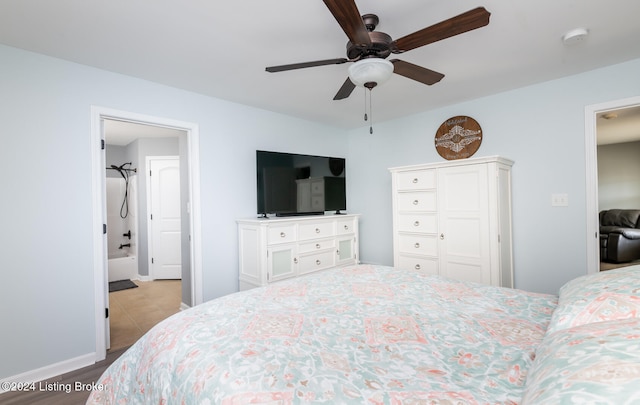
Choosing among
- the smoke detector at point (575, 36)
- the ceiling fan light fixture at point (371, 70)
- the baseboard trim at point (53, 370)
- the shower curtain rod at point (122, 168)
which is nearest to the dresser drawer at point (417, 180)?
the smoke detector at point (575, 36)

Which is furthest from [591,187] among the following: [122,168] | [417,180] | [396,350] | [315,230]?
[122,168]

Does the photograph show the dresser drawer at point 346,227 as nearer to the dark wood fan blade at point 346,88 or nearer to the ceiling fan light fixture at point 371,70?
the dark wood fan blade at point 346,88

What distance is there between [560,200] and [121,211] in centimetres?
629

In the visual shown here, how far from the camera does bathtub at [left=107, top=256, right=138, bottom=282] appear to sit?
4.66 metres

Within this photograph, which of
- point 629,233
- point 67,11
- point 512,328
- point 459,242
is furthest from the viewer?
point 629,233

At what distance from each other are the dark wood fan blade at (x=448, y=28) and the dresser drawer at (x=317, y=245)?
7.19 feet

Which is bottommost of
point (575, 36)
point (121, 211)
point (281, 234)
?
point (281, 234)

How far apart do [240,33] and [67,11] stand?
0.95 meters

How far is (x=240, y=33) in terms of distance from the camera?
1.96 m

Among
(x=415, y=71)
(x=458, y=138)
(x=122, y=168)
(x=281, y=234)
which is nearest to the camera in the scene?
(x=415, y=71)

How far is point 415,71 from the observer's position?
186 cm

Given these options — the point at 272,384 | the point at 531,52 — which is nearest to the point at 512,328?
the point at 272,384

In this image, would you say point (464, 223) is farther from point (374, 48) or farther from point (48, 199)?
point (48, 199)

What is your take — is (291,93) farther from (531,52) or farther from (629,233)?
(629,233)
